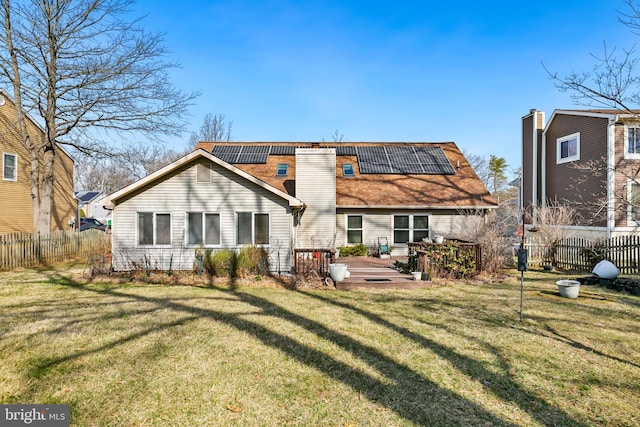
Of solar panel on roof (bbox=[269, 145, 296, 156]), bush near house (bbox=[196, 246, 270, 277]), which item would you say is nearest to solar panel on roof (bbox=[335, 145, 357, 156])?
solar panel on roof (bbox=[269, 145, 296, 156])

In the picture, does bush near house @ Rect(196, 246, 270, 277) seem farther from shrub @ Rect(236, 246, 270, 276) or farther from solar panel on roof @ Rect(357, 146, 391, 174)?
solar panel on roof @ Rect(357, 146, 391, 174)

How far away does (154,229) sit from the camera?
13.2m

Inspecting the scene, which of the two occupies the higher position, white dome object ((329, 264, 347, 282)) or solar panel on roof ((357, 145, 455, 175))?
solar panel on roof ((357, 145, 455, 175))

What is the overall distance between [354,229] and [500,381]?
1298cm

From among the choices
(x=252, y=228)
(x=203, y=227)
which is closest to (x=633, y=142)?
(x=252, y=228)

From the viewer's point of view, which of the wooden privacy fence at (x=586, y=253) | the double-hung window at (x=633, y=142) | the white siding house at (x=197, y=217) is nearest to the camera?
the wooden privacy fence at (x=586, y=253)

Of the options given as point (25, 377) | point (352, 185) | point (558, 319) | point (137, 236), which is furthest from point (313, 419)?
point (352, 185)

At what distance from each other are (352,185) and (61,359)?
1508cm

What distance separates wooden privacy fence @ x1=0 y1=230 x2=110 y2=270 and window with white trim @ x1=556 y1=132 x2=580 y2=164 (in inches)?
958

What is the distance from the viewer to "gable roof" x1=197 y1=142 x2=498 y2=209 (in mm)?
17391

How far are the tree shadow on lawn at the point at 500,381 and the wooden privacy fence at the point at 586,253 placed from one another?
10128 mm

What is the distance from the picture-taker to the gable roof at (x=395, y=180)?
57.1 ft

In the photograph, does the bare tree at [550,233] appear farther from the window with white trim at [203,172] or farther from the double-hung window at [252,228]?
the window with white trim at [203,172]

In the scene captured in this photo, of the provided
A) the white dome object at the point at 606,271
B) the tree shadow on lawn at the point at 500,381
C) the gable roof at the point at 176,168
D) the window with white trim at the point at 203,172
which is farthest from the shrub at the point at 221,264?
the white dome object at the point at 606,271
